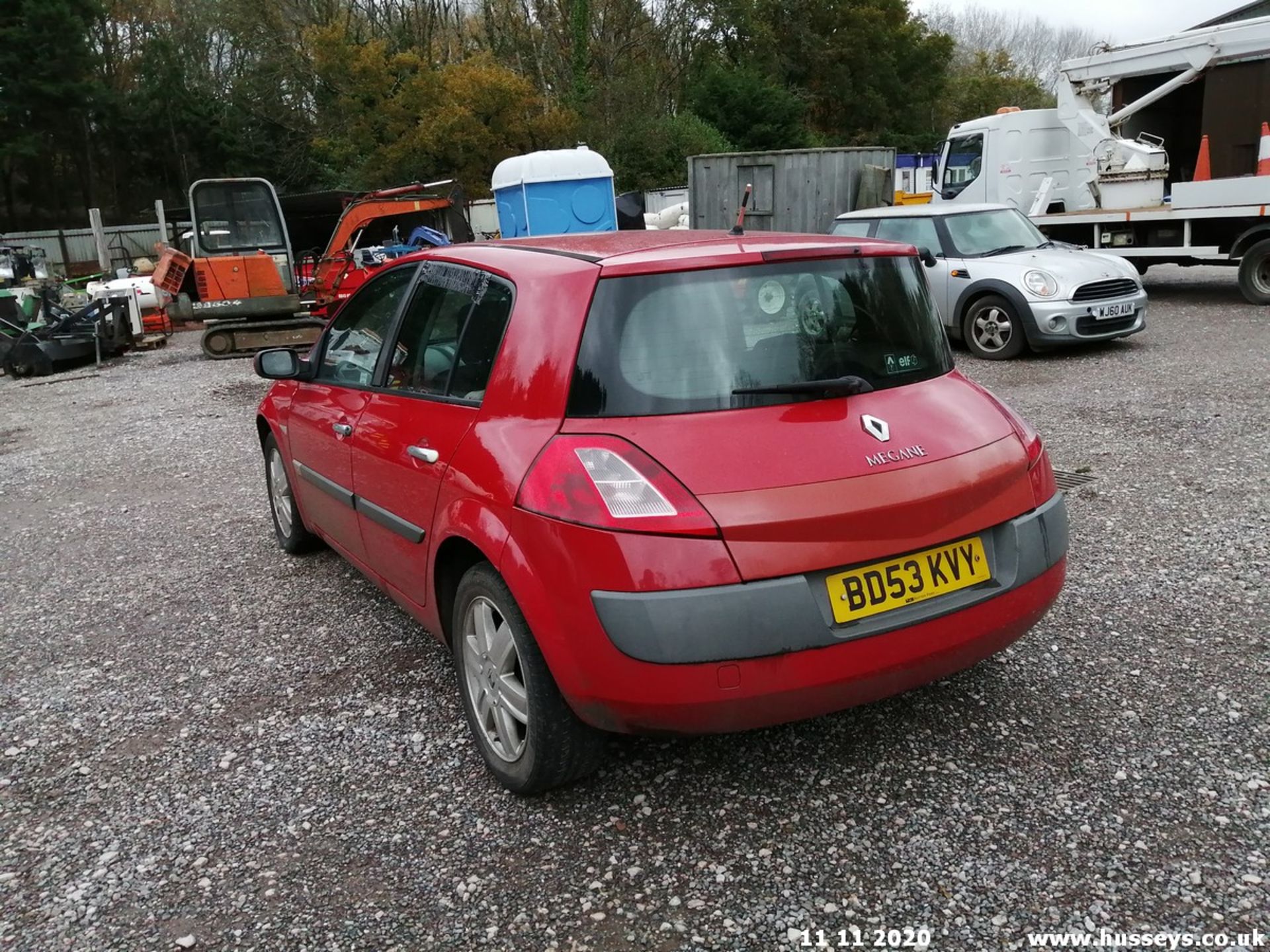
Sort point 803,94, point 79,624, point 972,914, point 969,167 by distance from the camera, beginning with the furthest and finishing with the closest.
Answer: point 803,94, point 969,167, point 79,624, point 972,914

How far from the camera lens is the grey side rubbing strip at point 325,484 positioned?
→ 13.1 ft

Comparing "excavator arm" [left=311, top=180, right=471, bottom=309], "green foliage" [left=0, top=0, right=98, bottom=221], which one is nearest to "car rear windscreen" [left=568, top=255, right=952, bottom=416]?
"excavator arm" [left=311, top=180, right=471, bottom=309]

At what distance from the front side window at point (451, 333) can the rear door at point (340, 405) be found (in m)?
0.21

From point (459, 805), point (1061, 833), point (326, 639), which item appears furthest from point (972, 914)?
point (326, 639)

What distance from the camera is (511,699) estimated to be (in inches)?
114

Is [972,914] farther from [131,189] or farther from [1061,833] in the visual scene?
[131,189]

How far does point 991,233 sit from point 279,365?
853 cm

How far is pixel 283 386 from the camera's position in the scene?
4.98 meters

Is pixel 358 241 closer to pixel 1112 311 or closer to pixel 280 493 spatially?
pixel 1112 311

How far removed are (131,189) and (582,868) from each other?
43421 mm

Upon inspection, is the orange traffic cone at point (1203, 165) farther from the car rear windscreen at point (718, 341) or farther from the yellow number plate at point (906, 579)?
the yellow number plate at point (906, 579)

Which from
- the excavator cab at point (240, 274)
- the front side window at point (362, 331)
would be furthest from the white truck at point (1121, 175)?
the front side window at point (362, 331)

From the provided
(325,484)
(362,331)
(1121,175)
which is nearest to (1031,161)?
(1121,175)
